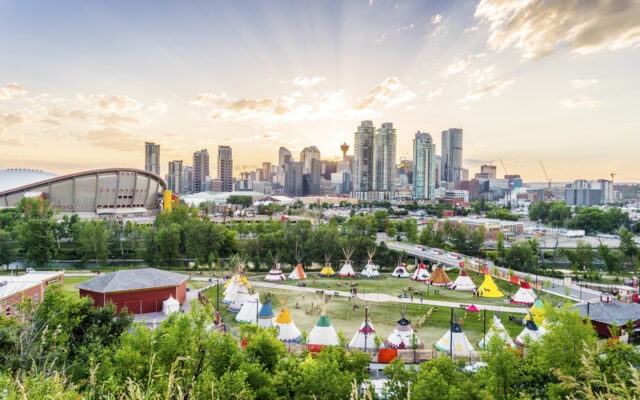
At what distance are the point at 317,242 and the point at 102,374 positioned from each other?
1491 inches

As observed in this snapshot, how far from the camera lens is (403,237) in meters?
74.8

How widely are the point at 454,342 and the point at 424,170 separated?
537ft

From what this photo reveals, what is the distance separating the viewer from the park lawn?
79.2 feet

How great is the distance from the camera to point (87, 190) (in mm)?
77688

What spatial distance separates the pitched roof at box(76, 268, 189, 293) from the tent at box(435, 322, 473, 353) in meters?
20.2

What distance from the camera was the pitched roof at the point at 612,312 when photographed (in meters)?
23.6

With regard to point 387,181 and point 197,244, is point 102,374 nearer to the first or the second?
point 197,244

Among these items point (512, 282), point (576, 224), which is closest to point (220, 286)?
point (512, 282)

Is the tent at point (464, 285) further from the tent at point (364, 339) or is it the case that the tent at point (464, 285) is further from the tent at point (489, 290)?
the tent at point (364, 339)

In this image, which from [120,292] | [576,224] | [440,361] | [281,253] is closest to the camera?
[440,361]

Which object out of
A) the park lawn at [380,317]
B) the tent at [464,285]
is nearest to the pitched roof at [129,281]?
the park lawn at [380,317]

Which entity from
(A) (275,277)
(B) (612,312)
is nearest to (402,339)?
(B) (612,312)

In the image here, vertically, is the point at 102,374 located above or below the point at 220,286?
above

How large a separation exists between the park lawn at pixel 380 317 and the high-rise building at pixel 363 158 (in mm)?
155109
